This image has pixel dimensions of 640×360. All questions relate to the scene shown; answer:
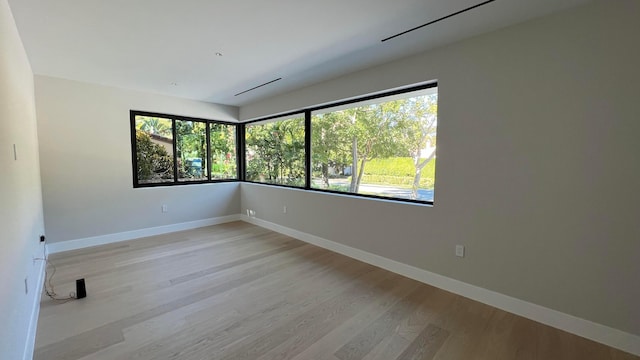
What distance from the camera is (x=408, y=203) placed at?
3.07 m

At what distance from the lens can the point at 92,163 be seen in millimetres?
4047

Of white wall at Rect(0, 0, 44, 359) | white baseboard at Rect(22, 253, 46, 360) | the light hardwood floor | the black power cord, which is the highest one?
white wall at Rect(0, 0, 44, 359)

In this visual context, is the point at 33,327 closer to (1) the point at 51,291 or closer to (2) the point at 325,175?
(1) the point at 51,291

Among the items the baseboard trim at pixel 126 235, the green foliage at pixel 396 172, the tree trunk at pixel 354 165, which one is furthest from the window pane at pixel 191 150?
the green foliage at pixel 396 172

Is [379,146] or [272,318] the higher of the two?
[379,146]

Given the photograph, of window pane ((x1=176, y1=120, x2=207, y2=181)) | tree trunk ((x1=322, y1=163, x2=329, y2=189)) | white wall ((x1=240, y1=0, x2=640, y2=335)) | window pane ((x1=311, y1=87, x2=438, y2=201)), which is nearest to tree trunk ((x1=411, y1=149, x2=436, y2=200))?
window pane ((x1=311, y1=87, x2=438, y2=201))

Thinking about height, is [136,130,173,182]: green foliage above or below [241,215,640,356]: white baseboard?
above

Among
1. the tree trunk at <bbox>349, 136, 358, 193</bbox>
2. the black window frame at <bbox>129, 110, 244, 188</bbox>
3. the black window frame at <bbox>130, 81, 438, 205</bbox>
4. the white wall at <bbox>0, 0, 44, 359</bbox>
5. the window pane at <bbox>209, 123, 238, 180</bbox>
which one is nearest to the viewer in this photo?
the white wall at <bbox>0, 0, 44, 359</bbox>

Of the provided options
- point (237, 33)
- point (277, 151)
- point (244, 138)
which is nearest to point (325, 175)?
point (277, 151)

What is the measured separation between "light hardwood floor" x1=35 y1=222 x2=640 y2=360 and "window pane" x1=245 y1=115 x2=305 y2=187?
190 cm

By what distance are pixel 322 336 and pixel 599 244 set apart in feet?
7.19

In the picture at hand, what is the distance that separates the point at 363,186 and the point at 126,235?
13.0 feet

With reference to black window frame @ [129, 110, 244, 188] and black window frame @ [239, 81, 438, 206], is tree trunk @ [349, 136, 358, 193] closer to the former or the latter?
black window frame @ [239, 81, 438, 206]

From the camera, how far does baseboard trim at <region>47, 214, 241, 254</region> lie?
3840 millimetres
